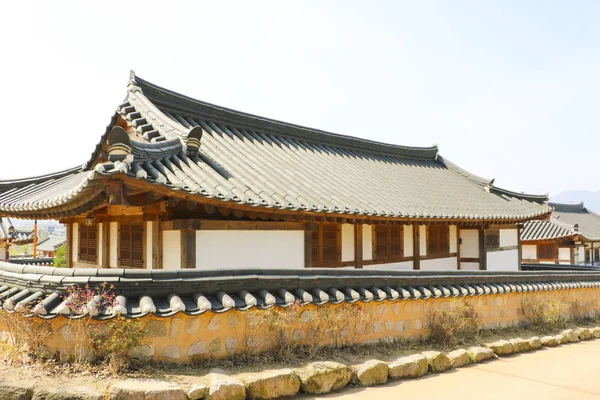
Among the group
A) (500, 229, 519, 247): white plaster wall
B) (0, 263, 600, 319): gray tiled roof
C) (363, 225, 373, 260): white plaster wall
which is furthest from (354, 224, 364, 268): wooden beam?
(500, 229, 519, 247): white plaster wall

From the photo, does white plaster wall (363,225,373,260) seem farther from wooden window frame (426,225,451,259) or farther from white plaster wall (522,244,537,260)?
white plaster wall (522,244,537,260)

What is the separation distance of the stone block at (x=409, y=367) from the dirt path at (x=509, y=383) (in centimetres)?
11

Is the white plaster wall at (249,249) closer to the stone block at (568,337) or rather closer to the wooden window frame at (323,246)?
the wooden window frame at (323,246)

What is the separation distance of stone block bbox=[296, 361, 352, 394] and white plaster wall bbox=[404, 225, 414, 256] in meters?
6.93

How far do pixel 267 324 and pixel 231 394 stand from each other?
127cm

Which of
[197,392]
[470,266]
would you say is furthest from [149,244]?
[470,266]

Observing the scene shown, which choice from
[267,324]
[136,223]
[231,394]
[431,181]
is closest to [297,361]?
[267,324]

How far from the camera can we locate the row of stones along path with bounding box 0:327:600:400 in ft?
14.1

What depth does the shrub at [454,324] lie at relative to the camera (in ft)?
25.6

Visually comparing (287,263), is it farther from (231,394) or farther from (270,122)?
(270,122)

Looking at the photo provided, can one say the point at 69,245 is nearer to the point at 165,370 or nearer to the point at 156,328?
the point at 156,328

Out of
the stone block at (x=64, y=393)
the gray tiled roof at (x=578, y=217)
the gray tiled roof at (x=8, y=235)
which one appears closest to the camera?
the stone block at (x=64, y=393)

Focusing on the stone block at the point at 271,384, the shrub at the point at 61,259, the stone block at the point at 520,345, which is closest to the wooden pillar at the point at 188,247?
the stone block at the point at 271,384

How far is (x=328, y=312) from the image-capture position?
6.46 m
